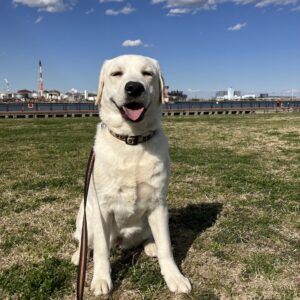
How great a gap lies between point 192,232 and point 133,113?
1892 mm

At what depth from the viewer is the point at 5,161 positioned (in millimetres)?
9234

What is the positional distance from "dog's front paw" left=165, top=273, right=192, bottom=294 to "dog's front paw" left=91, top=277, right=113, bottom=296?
48 centimetres

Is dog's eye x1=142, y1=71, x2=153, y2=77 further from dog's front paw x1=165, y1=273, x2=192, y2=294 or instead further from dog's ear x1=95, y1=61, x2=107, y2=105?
dog's front paw x1=165, y1=273, x2=192, y2=294

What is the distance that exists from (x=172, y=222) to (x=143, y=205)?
155 cm

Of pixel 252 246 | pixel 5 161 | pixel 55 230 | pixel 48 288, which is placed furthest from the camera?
pixel 5 161

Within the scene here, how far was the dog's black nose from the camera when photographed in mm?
2987

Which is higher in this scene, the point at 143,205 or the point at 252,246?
the point at 143,205

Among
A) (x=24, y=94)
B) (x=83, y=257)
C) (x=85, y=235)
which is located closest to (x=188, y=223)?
(x=85, y=235)

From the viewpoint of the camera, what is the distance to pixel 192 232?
14.6 feet

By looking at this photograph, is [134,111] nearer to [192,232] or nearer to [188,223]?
[192,232]

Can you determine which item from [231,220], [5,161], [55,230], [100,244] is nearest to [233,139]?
[5,161]

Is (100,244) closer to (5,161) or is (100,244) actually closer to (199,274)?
(199,274)

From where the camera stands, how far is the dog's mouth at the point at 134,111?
10.3 ft

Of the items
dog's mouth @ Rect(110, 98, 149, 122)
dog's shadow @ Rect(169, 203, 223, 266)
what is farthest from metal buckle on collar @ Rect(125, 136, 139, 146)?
dog's shadow @ Rect(169, 203, 223, 266)
